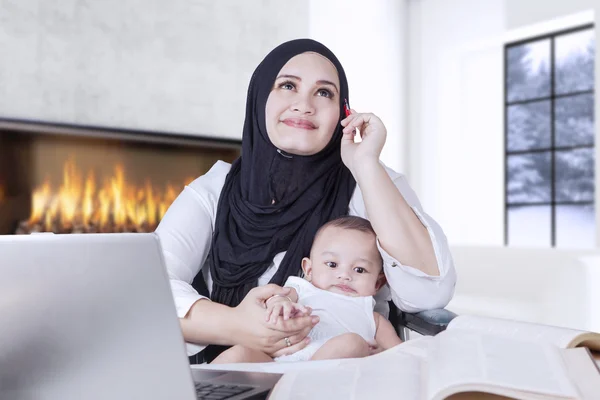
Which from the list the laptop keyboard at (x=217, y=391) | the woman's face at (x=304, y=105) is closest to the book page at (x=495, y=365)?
the laptop keyboard at (x=217, y=391)

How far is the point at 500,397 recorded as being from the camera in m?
0.58

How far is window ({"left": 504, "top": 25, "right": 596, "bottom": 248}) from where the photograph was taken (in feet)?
12.7

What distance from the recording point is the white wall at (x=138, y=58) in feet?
9.39

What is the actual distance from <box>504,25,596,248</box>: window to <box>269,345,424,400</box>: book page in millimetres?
3552

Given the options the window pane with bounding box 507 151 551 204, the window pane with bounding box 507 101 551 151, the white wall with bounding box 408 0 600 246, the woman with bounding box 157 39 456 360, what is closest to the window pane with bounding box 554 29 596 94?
the window pane with bounding box 507 101 551 151

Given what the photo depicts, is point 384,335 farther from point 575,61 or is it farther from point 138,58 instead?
point 575,61

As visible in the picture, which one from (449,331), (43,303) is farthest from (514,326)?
(43,303)

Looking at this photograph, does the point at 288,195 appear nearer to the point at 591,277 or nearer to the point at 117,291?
the point at 117,291

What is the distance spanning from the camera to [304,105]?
4.19 ft

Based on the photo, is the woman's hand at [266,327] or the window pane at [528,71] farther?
the window pane at [528,71]

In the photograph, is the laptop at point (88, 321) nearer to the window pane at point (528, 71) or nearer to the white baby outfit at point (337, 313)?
the white baby outfit at point (337, 313)

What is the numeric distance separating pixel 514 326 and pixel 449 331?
11 cm

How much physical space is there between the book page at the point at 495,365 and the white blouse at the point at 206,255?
446 millimetres

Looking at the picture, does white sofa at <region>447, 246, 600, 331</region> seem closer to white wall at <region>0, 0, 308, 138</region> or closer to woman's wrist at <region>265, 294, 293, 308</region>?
woman's wrist at <region>265, 294, 293, 308</region>
